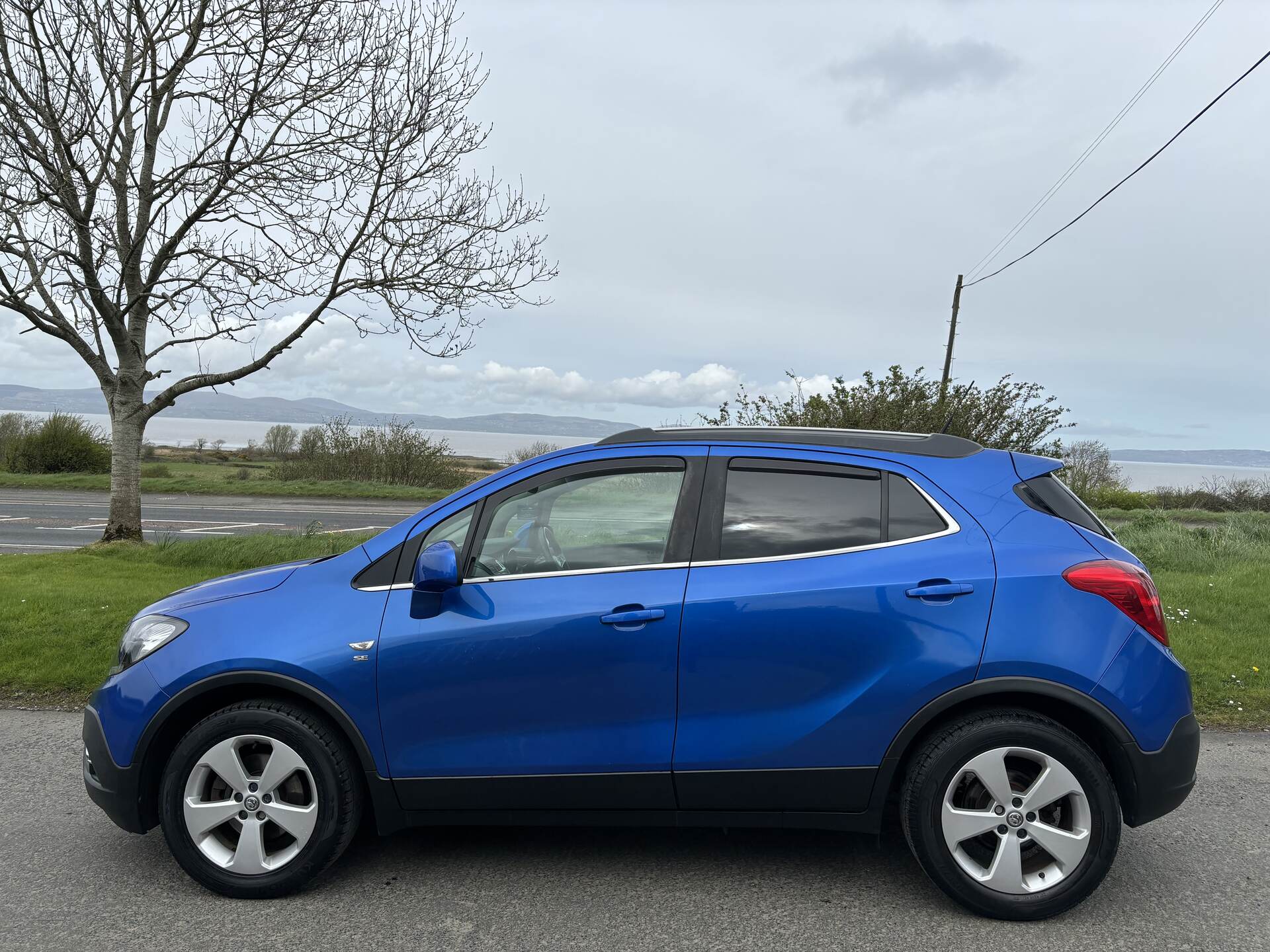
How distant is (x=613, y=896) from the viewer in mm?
3258

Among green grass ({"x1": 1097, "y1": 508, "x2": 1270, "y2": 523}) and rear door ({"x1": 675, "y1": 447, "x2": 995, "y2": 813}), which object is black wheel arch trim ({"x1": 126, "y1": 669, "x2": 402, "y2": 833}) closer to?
rear door ({"x1": 675, "y1": 447, "x2": 995, "y2": 813})

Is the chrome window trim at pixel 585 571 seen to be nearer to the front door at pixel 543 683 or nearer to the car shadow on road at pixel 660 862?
the front door at pixel 543 683

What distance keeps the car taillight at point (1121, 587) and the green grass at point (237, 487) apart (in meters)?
21.7

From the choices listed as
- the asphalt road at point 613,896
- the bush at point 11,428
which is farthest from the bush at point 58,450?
the asphalt road at point 613,896

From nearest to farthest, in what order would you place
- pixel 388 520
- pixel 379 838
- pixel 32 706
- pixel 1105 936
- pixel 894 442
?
1. pixel 1105 936
2. pixel 894 442
3. pixel 379 838
4. pixel 32 706
5. pixel 388 520

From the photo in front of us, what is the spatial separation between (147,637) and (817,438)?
2.73m

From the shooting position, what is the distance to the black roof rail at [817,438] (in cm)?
350

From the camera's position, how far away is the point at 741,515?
11.1 ft

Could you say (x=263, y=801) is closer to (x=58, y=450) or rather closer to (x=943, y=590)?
(x=943, y=590)

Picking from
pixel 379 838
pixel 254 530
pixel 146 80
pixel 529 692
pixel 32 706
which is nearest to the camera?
pixel 529 692

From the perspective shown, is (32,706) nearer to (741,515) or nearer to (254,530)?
(741,515)

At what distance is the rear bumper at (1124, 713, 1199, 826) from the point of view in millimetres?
3127

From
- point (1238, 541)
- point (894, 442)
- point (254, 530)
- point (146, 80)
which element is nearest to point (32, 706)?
point (894, 442)

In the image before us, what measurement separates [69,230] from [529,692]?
1062 centimetres
